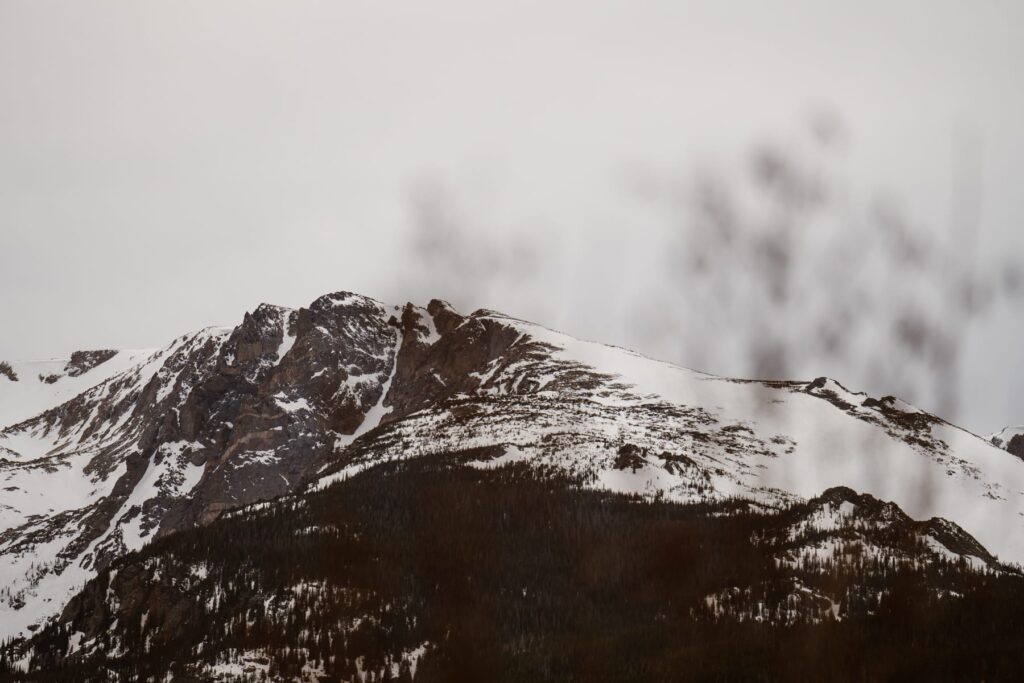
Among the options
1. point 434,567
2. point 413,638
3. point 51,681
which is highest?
point 434,567

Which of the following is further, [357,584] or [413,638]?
[357,584]

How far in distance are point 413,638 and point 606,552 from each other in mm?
36300

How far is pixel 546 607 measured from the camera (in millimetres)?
162875

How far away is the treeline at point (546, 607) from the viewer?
447ft

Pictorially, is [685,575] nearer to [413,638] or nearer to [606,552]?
[606,552]

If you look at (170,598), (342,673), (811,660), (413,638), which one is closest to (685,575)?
(811,660)

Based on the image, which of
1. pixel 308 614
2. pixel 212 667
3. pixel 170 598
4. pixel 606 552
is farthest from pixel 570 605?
pixel 170 598

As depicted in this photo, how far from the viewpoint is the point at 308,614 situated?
577ft

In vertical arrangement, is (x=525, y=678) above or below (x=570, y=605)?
below

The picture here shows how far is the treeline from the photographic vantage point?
13638 cm

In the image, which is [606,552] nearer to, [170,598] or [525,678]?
[525,678]

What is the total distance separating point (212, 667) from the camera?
163875 millimetres

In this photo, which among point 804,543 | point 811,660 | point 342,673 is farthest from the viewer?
point 804,543

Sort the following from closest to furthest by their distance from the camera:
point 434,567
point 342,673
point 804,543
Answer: point 342,673, point 804,543, point 434,567
